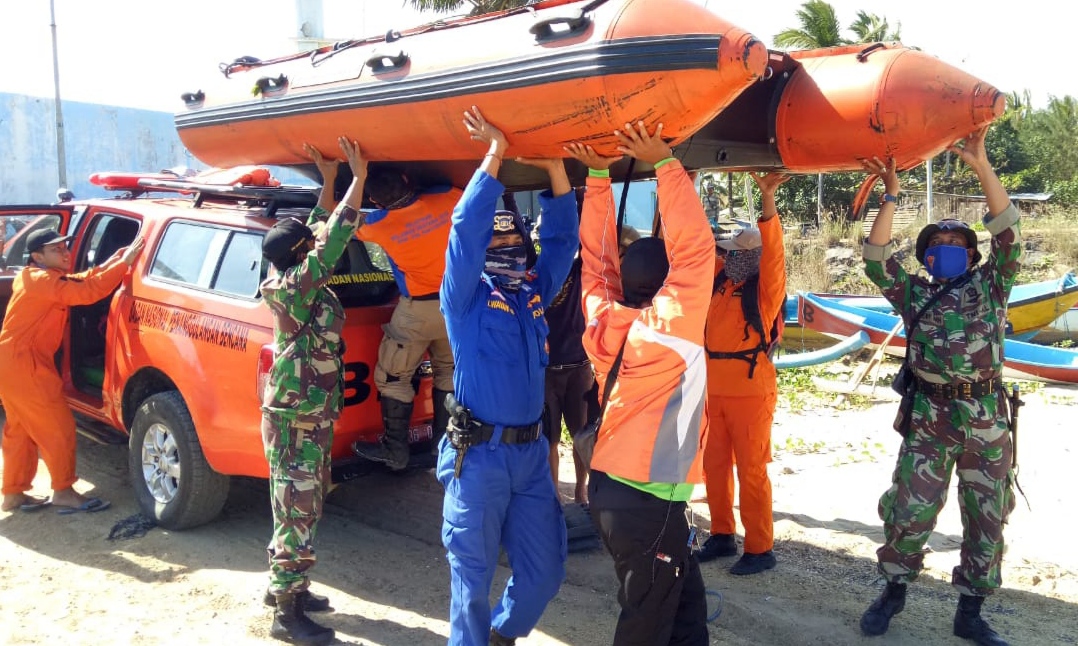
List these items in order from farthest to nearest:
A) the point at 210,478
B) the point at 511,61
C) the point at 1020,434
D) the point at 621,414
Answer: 1. the point at 1020,434
2. the point at 210,478
3. the point at 511,61
4. the point at 621,414

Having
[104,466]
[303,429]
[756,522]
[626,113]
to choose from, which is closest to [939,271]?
[756,522]

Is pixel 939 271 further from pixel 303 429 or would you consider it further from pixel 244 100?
pixel 244 100

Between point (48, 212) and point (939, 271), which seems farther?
point (48, 212)

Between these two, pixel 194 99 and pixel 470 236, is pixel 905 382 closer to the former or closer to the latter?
pixel 470 236

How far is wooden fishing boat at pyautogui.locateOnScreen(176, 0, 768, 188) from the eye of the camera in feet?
9.53

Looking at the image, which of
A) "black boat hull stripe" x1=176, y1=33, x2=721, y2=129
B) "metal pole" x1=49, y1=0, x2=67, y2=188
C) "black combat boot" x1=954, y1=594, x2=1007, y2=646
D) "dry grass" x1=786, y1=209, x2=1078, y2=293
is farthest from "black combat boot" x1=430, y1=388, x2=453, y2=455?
"dry grass" x1=786, y1=209, x2=1078, y2=293

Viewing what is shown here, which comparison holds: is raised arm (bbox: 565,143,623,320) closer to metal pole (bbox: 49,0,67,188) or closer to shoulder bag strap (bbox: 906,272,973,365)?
shoulder bag strap (bbox: 906,272,973,365)

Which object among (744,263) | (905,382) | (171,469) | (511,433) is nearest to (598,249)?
(511,433)

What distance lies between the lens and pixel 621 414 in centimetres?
286

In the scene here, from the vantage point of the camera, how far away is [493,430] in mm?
3248

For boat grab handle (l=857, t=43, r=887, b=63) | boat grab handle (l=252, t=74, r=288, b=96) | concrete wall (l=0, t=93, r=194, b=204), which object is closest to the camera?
boat grab handle (l=857, t=43, r=887, b=63)

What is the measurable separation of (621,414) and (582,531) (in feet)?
7.30

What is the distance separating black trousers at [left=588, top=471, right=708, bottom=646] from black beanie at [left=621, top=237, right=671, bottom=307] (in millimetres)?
639

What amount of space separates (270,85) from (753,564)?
3.53 metres
